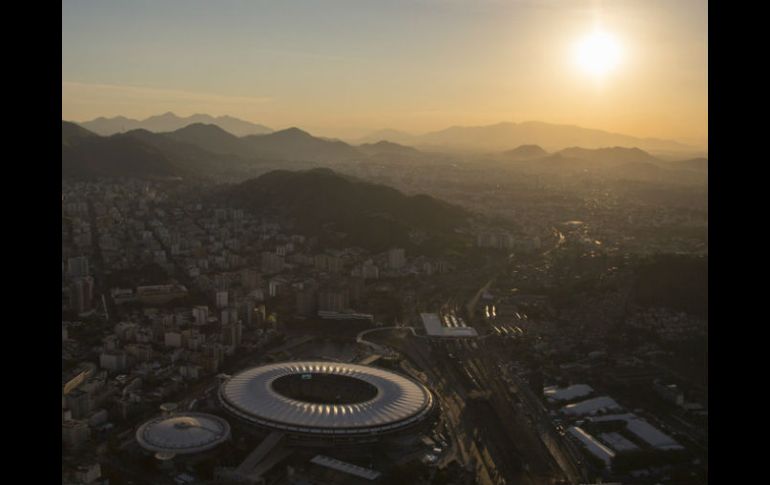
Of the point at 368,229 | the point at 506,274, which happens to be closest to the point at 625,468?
the point at 506,274

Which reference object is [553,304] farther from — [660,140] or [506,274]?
[660,140]

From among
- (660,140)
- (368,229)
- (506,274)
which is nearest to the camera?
(506,274)

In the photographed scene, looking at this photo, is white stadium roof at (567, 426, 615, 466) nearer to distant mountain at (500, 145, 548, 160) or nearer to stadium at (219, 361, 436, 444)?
stadium at (219, 361, 436, 444)

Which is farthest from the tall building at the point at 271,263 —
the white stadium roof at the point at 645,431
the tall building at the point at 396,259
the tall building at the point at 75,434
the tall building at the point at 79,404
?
the white stadium roof at the point at 645,431

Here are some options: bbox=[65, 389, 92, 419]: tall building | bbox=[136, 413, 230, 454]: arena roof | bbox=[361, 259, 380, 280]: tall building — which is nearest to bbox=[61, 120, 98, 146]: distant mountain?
bbox=[361, 259, 380, 280]: tall building

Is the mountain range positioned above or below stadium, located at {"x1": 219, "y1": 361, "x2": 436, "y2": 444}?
above

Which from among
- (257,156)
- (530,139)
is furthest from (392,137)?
(257,156)
